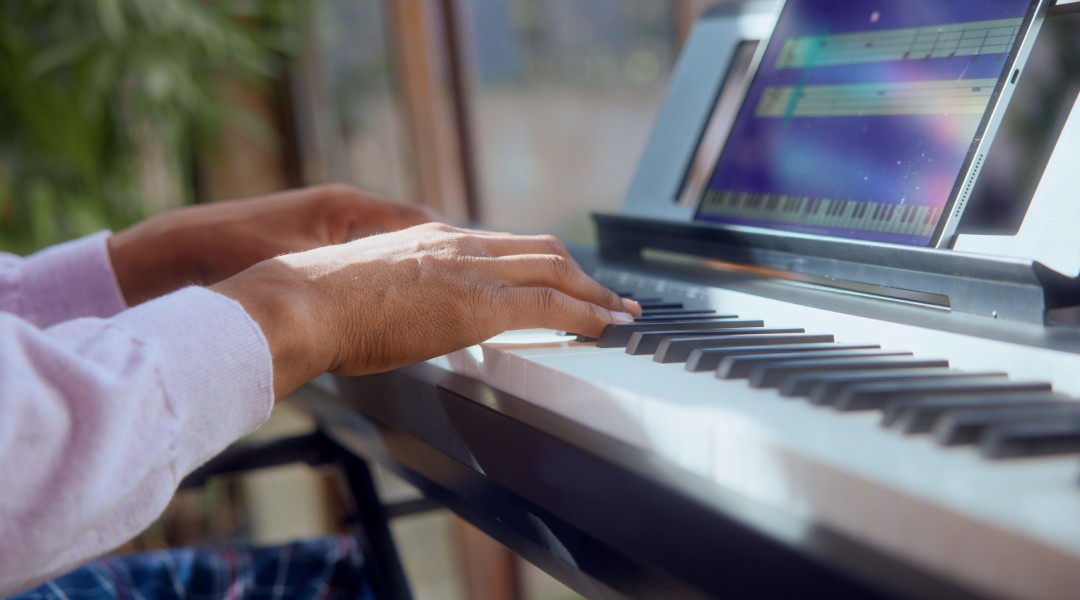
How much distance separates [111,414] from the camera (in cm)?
60

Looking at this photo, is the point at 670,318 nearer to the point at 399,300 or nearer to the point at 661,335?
the point at 661,335

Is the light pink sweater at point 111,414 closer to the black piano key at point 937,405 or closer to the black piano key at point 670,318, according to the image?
the black piano key at point 670,318

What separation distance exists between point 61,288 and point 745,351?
0.80 meters

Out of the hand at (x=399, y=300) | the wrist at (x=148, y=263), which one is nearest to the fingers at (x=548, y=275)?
the hand at (x=399, y=300)

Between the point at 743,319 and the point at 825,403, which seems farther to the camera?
the point at 743,319

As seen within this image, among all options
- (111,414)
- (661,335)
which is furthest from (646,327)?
(111,414)

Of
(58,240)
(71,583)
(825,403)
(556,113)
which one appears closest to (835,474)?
(825,403)

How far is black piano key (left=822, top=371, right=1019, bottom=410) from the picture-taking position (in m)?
0.53

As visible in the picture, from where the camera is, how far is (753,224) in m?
0.98

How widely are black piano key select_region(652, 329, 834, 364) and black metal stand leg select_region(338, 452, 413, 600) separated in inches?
28.1

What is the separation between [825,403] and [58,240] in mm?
2200

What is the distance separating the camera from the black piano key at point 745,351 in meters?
0.65

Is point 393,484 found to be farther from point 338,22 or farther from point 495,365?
point 495,365

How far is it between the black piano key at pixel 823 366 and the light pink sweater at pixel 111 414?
0.31 m
